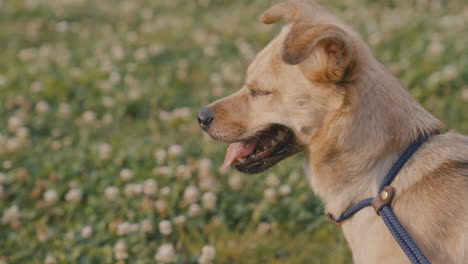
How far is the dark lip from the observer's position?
291 centimetres

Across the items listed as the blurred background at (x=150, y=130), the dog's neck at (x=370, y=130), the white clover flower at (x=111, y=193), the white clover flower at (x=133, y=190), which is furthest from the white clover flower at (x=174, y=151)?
the dog's neck at (x=370, y=130)

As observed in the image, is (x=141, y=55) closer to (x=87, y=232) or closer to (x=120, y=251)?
(x=87, y=232)

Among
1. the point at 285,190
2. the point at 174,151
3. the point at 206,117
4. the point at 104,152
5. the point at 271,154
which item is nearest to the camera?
the point at 271,154

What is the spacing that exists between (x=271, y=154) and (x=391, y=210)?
32.0 inches

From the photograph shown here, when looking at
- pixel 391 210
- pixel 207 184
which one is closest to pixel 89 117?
pixel 207 184

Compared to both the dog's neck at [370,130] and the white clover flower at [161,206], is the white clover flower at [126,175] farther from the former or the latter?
the dog's neck at [370,130]

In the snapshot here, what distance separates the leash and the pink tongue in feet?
2.34

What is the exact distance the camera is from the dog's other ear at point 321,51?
7.51 feet

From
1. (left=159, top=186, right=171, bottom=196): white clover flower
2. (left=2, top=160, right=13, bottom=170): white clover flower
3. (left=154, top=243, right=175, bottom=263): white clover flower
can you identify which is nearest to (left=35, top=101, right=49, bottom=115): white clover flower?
(left=2, top=160, right=13, bottom=170): white clover flower

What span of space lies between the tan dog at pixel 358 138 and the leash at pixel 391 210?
33 mm

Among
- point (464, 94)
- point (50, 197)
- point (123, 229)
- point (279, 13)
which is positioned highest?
point (279, 13)

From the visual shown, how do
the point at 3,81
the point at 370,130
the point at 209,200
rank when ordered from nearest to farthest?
the point at 370,130 → the point at 209,200 → the point at 3,81

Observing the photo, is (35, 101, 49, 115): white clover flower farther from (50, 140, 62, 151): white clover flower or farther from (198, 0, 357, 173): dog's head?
(198, 0, 357, 173): dog's head

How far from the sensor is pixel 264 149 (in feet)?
9.90
